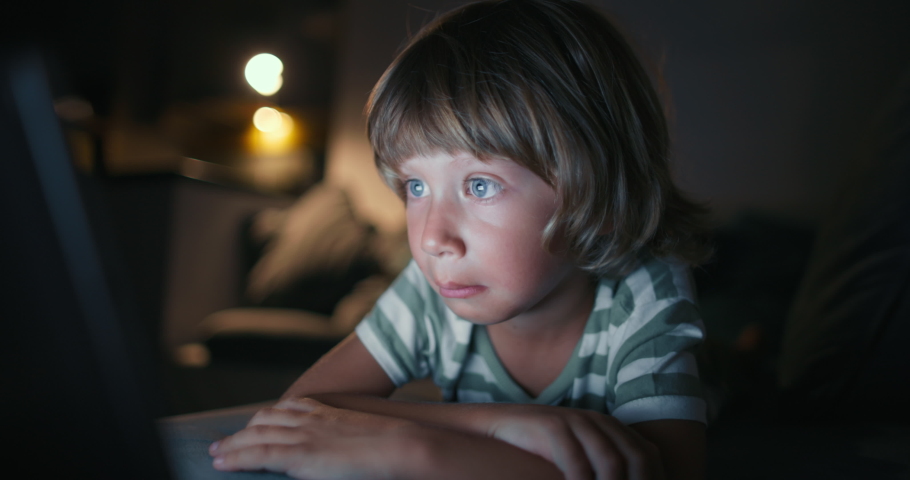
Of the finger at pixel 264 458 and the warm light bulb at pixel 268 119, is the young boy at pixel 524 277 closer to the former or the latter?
the finger at pixel 264 458

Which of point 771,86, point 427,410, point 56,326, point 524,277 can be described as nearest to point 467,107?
point 524,277

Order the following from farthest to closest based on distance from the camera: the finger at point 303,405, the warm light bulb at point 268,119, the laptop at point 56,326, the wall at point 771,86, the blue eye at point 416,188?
the warm light bulb at point 268,119 → the wall at point 771,86 → the blue eye at point 416,188 → the finger at point 303,405 → the laptop at point 56,326

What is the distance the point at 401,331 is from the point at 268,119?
127 inches

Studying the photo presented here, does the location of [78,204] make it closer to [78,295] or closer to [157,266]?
[78,295]

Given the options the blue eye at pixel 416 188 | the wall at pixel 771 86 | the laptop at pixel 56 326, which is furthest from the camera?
the wall at pixel 771 86

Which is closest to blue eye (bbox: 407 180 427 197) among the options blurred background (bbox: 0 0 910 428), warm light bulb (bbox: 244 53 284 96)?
blurred background (bbox: 0 0 910 428)

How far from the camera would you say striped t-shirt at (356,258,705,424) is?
557 mm

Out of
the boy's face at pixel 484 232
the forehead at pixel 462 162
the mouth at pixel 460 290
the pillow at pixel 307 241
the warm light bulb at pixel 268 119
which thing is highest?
the warm light bulb at pixel 268 119

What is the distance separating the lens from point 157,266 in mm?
2162

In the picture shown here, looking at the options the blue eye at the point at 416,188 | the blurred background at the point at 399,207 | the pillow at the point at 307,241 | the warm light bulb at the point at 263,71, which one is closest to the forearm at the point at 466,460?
the blue eye at the point at 416,188

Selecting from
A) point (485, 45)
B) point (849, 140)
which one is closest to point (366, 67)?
point (849, 140)

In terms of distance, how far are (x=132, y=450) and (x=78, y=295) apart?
8 centimetres

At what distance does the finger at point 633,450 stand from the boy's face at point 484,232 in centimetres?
19

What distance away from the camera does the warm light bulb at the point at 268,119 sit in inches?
142
